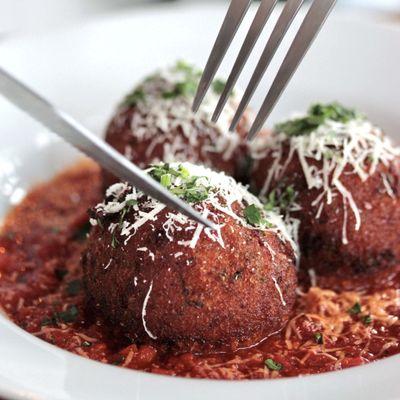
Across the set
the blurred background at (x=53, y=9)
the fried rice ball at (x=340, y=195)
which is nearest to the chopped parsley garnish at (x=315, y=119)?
the fried rice ball at (x=340, y=195)

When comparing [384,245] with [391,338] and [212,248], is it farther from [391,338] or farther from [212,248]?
[212,248]

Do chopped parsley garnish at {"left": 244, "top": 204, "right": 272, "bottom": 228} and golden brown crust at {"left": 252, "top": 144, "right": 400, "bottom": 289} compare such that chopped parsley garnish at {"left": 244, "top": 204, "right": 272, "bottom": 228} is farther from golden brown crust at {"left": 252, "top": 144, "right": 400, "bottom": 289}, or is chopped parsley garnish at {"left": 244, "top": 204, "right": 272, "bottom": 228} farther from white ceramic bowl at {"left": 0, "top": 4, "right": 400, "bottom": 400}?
white ceramic bowl at {"left": 0, "top": 4, "right": 400, "bottom": 400}

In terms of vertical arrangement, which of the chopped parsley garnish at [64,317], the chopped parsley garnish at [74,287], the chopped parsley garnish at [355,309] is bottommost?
the chopped parsley garnish at [74,287]

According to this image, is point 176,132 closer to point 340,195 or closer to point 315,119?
point 315,119

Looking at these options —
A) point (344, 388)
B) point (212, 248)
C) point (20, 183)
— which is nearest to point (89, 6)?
point (20, 183)

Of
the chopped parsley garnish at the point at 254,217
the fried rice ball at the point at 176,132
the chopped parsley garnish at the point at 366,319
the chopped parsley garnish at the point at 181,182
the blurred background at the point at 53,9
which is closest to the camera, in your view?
the chopped parsley garnish at the point at 181,182

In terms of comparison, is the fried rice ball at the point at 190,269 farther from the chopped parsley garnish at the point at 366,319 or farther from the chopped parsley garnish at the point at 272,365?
the chopped parsley garnish at the point at 366,319
